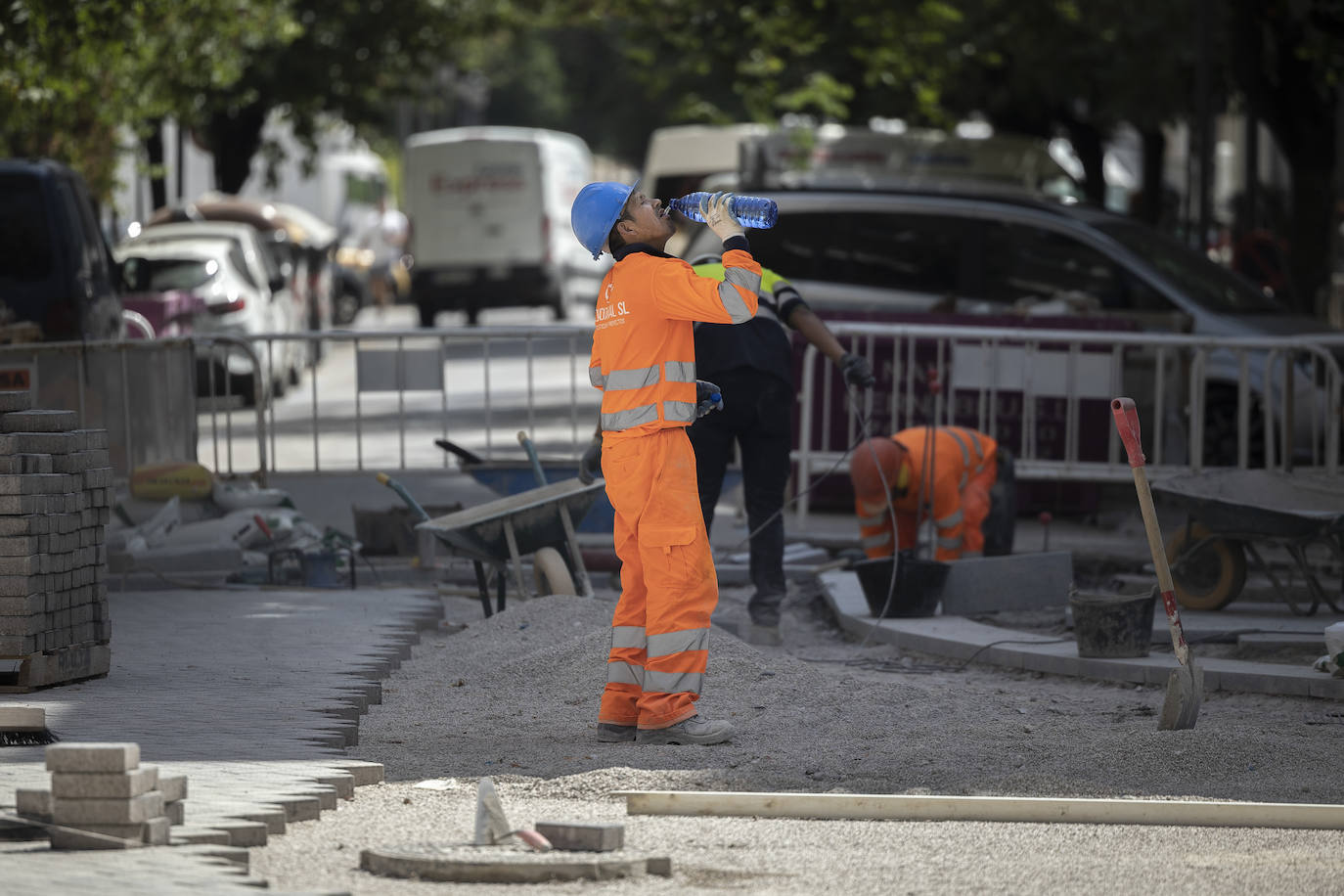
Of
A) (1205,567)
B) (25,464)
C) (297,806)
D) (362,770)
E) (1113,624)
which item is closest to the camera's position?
(297,806)

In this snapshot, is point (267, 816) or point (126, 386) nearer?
point (267, 816)

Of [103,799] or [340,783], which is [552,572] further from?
[103,799]

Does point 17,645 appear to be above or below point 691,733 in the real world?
above

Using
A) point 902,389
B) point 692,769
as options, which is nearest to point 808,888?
point 692,769

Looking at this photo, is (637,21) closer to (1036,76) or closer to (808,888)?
(1036,76)

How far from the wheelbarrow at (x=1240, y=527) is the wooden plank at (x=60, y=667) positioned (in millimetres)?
4588

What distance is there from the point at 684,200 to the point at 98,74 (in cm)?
1636

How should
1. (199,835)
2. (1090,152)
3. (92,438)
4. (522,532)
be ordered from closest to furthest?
(199,835), (92,438), (522,532), (1090,152)

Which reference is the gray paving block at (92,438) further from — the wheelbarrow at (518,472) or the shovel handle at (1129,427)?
the shovel handle at (1129,427)

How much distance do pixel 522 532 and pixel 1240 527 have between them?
3.10 meters

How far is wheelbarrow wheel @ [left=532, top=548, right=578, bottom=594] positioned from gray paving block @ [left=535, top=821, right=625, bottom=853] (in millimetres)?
3942

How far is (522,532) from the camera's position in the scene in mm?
8734

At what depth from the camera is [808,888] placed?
16.6ft

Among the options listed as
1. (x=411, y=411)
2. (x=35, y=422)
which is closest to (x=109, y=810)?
(x=35, y=422)
